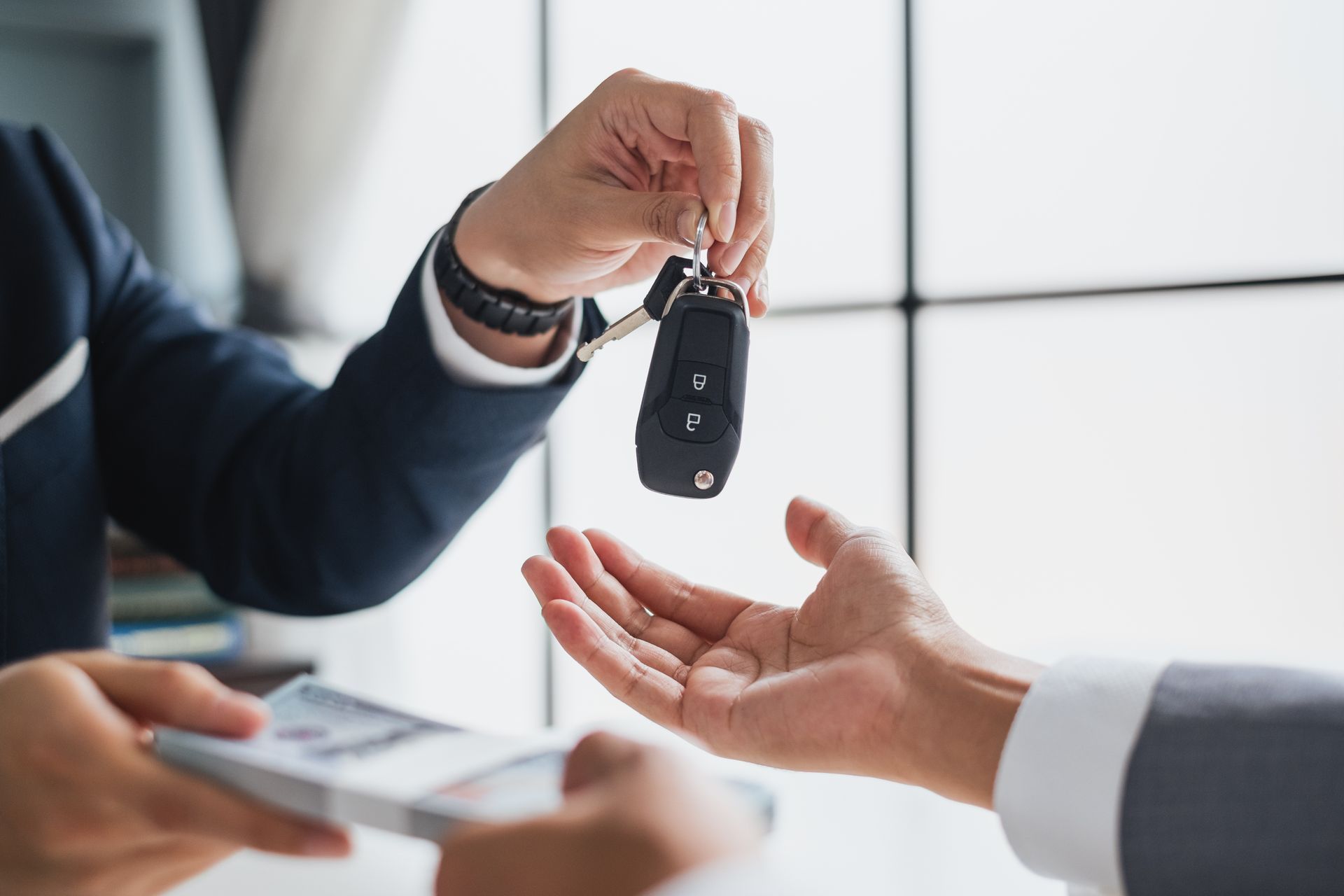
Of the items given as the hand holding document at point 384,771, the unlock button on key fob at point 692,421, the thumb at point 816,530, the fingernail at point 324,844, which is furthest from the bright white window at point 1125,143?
the fingernail at point 324,844

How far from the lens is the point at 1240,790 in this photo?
54 cm

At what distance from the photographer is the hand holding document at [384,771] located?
41 centimetres

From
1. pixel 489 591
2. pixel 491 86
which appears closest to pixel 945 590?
pixel 489 591

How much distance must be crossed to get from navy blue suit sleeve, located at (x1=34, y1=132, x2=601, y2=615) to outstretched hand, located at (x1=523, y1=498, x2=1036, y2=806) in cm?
18

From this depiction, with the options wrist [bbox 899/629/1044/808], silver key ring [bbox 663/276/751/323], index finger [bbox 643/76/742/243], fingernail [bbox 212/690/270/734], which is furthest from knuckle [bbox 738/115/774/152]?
fingernail [bbox 212/690/270/734]

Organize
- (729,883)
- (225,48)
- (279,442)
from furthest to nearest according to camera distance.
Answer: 1. (225,48)
2. (279,442)
3. (729,883)

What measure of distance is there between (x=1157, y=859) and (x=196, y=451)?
0.91 m

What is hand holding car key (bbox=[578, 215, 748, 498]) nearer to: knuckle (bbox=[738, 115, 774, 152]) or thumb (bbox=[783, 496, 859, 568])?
knuckle (bbox=[738, 115, 774, 152])

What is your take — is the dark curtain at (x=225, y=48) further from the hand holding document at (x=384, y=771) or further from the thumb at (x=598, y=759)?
the thumb at (x=598, y=759)

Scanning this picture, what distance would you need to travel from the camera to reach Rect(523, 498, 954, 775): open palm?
727 mm

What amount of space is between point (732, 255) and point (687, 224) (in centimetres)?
4

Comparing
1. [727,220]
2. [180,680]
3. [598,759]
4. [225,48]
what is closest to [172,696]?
[180,680]

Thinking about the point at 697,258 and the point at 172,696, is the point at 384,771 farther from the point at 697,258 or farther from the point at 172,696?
the point at 697,258

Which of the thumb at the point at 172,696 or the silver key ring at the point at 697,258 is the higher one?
the silver key ring at the point at 697,258
